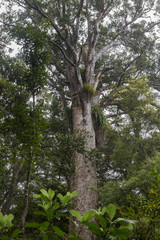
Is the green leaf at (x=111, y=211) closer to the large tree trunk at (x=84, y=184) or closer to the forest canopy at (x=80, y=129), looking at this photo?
the forest canopy at (x=80, y=129)

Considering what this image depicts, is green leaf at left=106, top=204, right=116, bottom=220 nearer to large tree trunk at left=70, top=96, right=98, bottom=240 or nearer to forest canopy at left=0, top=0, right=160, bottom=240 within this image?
forest canopy at left=0, top=0, right=160, bottom=240

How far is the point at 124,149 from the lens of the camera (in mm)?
5492

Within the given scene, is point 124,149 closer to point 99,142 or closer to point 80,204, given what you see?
point 80,204

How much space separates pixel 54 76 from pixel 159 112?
22.0 feet

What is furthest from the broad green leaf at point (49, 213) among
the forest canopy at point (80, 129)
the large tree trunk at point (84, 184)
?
the large tree trunk at point (84, 184)

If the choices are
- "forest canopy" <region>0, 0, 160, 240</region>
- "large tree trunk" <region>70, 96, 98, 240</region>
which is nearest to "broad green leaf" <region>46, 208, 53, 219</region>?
"forest canopy" <region>0, 0, 160, 240</region>

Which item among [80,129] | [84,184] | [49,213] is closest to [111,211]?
[49,213]

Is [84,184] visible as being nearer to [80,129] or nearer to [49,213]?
[80,129]

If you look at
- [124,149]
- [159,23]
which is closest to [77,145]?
[124,149]

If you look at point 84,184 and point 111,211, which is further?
point 84,184

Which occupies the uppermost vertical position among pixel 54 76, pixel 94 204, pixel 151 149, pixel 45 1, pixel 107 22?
pixel 107 22

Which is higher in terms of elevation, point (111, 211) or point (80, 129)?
point (80, 129)

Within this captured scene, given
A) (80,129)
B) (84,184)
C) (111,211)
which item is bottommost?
(111,211)

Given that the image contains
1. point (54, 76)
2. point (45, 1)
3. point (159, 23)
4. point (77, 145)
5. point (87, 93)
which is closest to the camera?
point (77, 145)
